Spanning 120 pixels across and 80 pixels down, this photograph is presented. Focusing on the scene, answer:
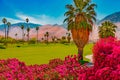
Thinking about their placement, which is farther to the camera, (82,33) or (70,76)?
(82,33)

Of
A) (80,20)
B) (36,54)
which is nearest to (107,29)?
(36,54)

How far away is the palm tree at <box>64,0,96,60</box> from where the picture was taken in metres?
71.1

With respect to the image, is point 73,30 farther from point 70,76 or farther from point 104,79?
point 104,79

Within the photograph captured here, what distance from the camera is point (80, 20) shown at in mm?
71250

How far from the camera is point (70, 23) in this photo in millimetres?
72250

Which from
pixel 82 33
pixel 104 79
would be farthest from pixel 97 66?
pixel 82 33

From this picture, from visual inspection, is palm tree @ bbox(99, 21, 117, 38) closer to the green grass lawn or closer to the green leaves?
the green grass lawn

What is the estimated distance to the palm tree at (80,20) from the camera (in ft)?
233

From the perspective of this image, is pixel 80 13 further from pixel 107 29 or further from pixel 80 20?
pixel 107 29

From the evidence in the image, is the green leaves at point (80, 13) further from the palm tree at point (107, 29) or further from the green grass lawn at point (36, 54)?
the palm tree at point (107, 29)

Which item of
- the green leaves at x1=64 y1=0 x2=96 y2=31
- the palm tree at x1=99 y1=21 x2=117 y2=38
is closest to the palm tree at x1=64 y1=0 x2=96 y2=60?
the green leaves at x1=64 y1=0 x2=96 y2=31

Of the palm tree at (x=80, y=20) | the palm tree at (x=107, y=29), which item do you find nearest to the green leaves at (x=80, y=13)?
the palm tree at (x=80, y=20)

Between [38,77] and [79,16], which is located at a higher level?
[79,16]

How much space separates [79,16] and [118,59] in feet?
194
